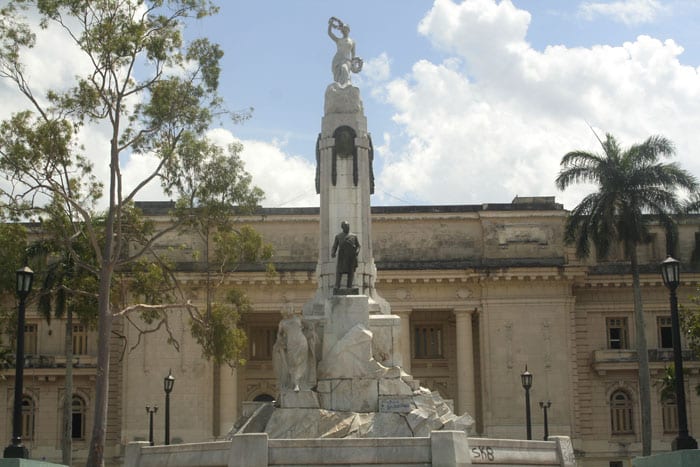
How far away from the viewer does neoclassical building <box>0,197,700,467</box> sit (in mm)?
59344

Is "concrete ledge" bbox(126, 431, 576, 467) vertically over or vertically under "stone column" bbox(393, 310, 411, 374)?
under

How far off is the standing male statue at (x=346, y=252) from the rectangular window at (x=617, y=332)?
36064 millimetres

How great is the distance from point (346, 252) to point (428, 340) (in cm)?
Result: 3498

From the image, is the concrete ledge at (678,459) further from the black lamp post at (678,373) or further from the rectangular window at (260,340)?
the rectangular window at (260,340)

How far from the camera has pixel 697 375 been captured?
6116 cm

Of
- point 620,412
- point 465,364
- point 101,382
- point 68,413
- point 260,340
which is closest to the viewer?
point 101,382

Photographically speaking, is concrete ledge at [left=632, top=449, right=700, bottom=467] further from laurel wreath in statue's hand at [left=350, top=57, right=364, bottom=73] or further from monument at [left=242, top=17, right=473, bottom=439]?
laurel wreath in statue's hand at [left=350, top=57, right=364, bottom=73]

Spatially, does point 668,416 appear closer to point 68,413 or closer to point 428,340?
point 428,340

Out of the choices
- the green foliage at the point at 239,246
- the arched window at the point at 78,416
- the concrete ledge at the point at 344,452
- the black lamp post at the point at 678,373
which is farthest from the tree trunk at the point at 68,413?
the black lamp post at the point at 678,373

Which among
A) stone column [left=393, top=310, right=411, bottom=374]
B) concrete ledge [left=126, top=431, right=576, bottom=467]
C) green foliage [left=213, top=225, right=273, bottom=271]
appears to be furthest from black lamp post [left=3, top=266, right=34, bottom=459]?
stone column [left=393, top=310, right=411, bottom=374]

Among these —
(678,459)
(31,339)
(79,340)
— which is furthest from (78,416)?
(678,459)

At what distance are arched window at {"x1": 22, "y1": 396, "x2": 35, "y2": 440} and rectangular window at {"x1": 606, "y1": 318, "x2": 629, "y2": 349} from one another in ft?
105

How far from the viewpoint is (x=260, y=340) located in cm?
6456

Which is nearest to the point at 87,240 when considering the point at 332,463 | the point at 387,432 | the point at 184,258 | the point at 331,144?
the point at 184,258
